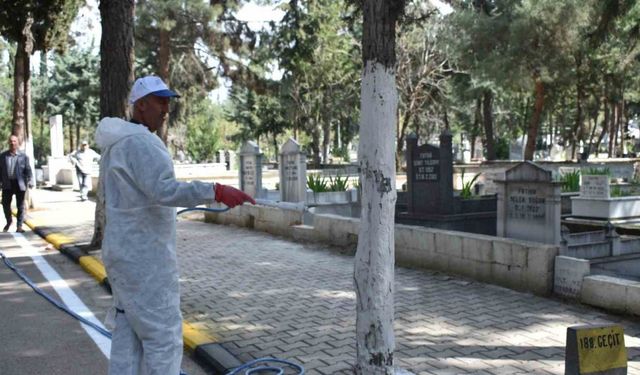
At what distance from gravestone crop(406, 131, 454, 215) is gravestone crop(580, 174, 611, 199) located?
2971mm

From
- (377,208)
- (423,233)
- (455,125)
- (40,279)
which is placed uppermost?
(455,125)

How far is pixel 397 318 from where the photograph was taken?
6.39 m

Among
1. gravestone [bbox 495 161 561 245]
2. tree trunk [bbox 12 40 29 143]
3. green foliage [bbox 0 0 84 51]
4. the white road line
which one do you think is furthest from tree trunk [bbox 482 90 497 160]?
gravestone [bbox 495 161 561 245]

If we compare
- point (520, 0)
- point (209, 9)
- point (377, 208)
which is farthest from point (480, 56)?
point (377, 208)

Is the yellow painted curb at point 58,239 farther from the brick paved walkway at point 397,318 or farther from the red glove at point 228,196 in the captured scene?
the red glove at point 228,196

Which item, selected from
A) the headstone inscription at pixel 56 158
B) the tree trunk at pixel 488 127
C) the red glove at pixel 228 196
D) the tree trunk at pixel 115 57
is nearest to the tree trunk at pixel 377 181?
the red glove at pixel 228 196

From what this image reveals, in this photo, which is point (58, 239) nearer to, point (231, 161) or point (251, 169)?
point (251, 169)

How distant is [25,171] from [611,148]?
134 ft

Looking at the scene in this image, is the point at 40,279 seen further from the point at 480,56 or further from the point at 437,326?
the point at 480,56

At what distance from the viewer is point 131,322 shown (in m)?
3.27

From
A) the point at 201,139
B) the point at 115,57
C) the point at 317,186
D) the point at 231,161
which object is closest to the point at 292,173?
the point at 317,186

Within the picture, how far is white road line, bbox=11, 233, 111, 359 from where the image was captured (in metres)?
6.04

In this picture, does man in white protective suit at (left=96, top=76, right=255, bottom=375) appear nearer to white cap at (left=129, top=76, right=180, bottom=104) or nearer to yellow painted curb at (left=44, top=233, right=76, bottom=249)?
white cap at (left=129, top=76, right=180, bottom=104)

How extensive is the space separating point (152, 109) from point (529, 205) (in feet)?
19.6
